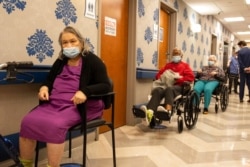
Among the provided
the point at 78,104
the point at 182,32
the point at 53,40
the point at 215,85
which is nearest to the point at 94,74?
the point at 78,104

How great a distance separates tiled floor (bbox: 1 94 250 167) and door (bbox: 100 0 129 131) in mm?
346

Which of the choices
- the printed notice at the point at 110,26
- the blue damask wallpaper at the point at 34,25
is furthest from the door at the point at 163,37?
the blue damask wallpaper at the point at 34,25

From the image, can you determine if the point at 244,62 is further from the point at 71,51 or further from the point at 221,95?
the point at 71,51

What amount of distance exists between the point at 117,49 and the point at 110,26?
33cm

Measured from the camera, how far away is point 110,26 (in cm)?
349

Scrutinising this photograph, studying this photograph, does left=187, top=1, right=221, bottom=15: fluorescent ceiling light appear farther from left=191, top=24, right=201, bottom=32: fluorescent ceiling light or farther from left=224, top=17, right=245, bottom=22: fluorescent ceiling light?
left=224, top=17, right=245, bottom=22: fluorescent ceiling light

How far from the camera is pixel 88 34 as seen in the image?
2.90 m

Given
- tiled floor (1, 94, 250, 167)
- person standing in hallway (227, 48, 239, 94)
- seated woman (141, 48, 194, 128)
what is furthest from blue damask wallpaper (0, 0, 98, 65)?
person standing in hallway (227, 48, 239, 94)

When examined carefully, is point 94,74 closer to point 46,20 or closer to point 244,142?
point 46,20

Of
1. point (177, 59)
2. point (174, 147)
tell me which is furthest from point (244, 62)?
point (174, 147)

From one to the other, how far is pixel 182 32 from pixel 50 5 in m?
4.14

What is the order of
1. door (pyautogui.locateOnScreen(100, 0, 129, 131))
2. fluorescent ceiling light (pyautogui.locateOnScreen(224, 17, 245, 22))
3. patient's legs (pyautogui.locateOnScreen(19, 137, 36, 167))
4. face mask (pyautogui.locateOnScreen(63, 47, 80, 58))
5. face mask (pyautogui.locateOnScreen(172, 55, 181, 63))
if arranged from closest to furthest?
patient's legs (pyautogui.locateOnScreen(19, 137, 36, 167)) → face mask (pyautogui.locateOnScreen(63, 47, 80, 58)) → door (pyautogui.locateOnScreen(100, 0, 129, 131)) → face mask (pyautogui.locateOnScreen(172, 55, 181, 63)) → fluorescent ceiling light (pyautogui.locateOnScreen(224, 17, 245, 22))

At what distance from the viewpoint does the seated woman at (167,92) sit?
Result: 10.4ft

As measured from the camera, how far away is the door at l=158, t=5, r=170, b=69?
525 cm
